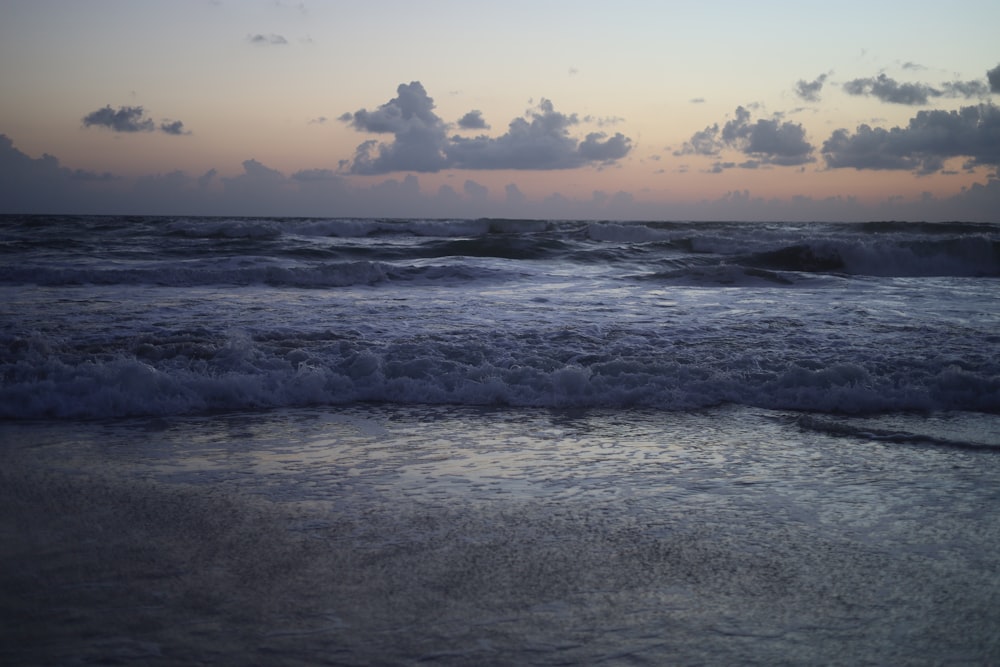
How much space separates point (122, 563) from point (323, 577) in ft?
2.61

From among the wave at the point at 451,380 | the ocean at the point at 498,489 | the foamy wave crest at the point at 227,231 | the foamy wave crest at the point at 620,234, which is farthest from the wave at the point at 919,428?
the foamy wave crest at the point at 620,234

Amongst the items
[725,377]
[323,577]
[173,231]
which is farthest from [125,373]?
[173,231]

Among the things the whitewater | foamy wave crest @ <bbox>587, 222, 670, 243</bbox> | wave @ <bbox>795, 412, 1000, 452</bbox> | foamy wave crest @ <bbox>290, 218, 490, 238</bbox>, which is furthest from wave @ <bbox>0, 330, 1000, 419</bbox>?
foamy wave crest @ <bbox>587, 222, 670, 243</bbox>

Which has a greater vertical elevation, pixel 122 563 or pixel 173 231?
pixel 173 231

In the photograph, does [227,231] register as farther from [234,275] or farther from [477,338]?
[477,338]

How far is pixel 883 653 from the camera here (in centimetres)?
221

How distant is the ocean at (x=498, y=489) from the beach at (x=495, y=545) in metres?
0.02

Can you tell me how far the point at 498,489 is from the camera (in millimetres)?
3707

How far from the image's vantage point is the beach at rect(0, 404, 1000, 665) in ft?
7.41

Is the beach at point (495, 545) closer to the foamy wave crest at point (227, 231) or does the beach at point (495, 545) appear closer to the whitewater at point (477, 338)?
the whitewater at point (477, 338)

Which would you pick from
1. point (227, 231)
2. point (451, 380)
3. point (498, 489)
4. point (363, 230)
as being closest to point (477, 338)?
point (451, 380)

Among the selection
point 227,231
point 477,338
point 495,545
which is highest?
point 227,231

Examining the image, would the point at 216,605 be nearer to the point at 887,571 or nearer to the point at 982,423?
the point at 887,571

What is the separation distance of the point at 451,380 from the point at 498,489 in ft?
7.92
